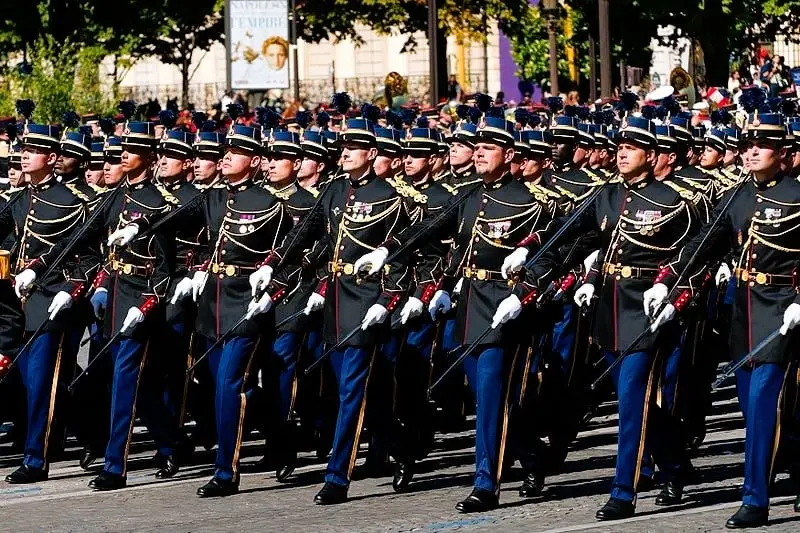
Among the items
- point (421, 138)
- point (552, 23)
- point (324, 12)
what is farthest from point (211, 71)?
point (421, 138)

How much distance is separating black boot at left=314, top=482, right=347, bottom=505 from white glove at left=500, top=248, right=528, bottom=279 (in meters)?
1.38

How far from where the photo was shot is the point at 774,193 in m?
10.3

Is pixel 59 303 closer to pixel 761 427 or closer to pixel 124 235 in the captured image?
pixel 124 235

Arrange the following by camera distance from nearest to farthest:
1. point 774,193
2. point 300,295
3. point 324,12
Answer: point 774,193 < point 300,295 < point 324,12

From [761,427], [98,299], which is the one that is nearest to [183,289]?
[98,299]

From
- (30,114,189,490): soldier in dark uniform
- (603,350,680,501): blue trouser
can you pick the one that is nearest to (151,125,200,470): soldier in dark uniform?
(30,114,189,490): soldier in dark uniform

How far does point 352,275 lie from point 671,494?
6.60ft

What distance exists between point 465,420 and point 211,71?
54.7 meters

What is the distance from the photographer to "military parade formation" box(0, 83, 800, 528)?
10.5 metres

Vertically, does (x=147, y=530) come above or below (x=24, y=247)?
below

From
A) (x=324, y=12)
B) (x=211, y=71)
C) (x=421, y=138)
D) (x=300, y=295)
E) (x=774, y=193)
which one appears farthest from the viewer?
(x=211, y=71)

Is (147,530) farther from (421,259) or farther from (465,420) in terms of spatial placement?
(465,420)

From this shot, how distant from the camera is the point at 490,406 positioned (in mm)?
10891

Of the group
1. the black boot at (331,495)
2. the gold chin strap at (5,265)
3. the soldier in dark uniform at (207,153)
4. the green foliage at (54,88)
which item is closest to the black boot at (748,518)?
the black boot at (331,495)
